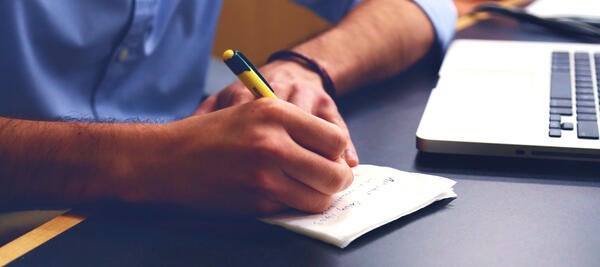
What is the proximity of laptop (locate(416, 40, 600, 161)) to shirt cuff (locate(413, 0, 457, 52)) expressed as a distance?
47 mm

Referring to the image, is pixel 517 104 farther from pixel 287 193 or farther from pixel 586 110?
pixel 287 193

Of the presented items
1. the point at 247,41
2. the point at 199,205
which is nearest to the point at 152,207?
the point at 199,205

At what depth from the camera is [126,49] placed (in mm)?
904

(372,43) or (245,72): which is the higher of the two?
(245,72)

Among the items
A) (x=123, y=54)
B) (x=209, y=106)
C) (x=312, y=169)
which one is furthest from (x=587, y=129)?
(x=123, y=54)

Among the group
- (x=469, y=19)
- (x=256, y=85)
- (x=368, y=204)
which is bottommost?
(x=469, y=19)

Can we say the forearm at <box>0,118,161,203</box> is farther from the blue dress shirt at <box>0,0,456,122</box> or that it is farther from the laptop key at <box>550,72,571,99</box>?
the laptop key at <box>550,72,571,99</box>

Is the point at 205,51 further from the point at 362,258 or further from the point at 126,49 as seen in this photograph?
the point at 362,258

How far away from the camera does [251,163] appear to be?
0.52m

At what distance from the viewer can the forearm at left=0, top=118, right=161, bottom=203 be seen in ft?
1.83

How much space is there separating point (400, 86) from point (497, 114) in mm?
208

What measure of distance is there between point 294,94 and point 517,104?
0.71 ft

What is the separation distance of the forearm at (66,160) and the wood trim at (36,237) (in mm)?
17

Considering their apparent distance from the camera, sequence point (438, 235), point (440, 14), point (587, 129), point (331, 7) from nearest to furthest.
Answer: point (438, 235) → point (587, 129) → point (440, 14) → point (331, 7)
